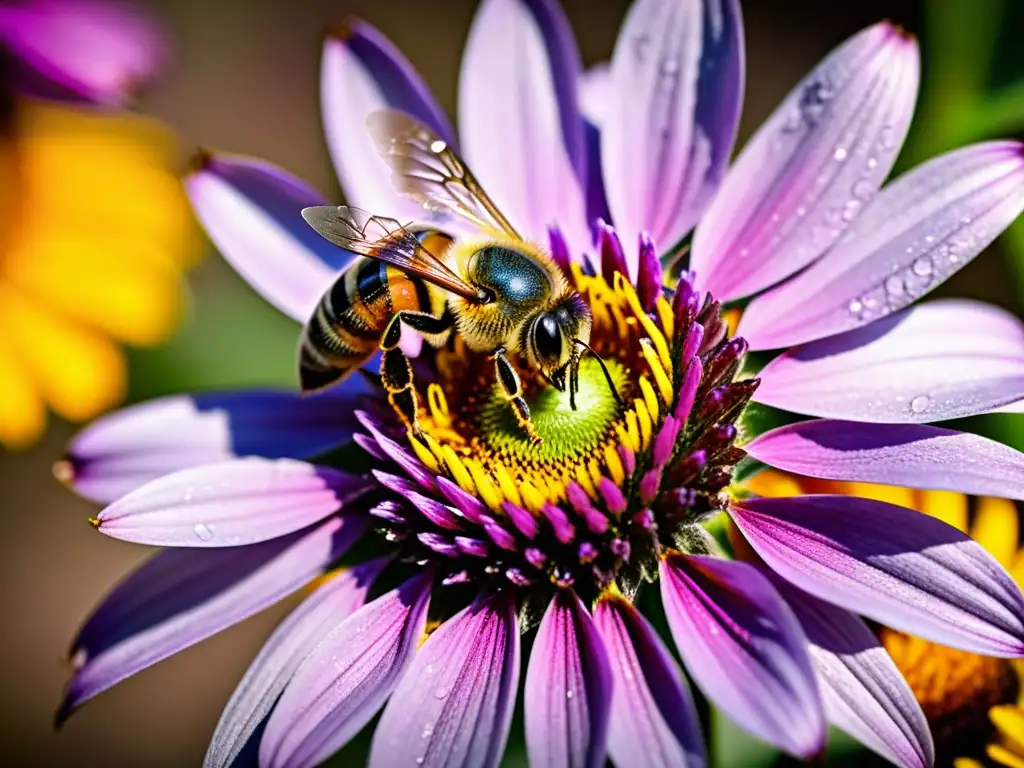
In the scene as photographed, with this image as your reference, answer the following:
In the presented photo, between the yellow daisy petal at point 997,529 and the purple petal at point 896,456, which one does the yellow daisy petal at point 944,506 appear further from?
the purple petal at point 896,456

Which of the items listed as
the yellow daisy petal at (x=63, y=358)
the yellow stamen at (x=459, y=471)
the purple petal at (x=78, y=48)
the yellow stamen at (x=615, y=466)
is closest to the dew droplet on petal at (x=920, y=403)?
the yellow stamen at (x=615, y=466)

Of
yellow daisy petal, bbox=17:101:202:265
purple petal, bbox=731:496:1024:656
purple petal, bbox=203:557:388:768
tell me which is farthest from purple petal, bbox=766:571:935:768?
yellow daisy petal, bbox=17:101:202:265

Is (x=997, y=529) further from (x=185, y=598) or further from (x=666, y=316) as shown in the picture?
(x=185, y=598)

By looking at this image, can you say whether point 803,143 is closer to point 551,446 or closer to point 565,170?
point 565,170

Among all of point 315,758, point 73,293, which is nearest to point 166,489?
point 315,758

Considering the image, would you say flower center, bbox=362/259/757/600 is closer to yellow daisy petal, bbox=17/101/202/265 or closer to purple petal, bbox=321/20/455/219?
purple petal, bbox=321/20/455/219

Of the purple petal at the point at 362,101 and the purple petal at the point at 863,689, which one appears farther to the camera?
the purple petal at the point at 362,101
